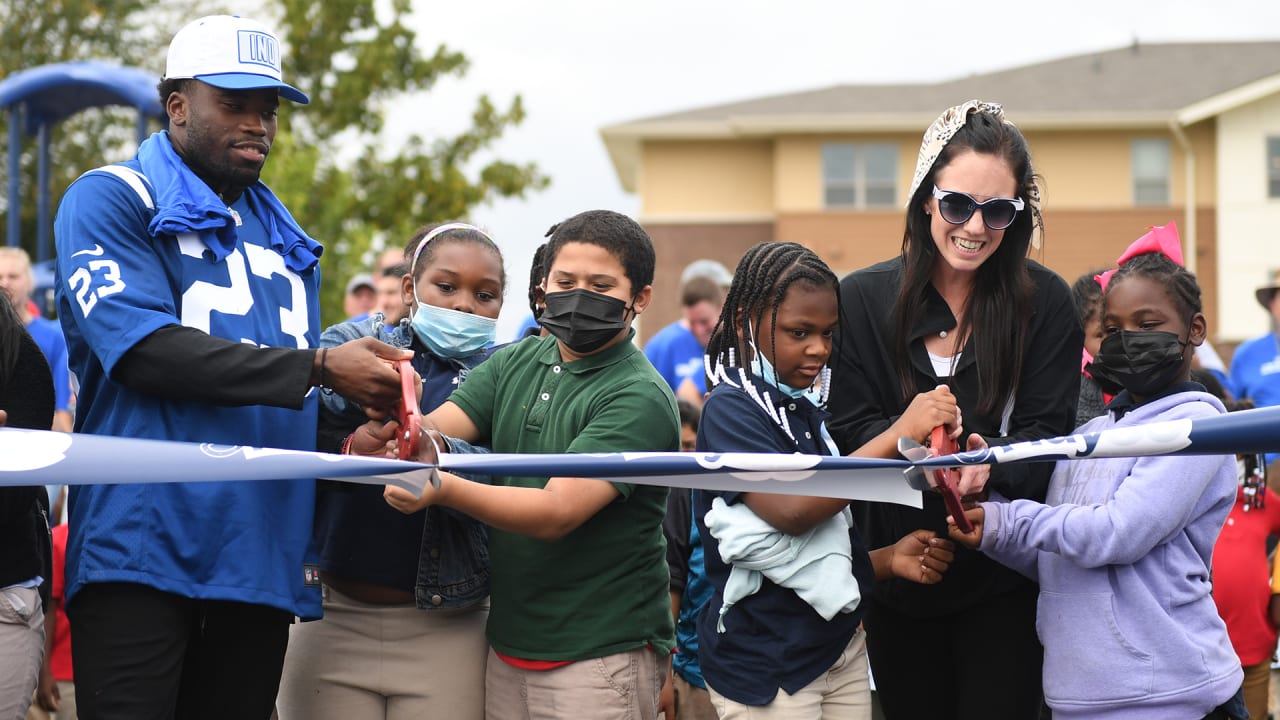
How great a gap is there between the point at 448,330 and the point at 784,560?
130 cm

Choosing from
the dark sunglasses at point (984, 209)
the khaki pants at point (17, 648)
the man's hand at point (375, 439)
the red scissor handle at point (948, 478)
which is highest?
the dark sunglasses at point (984, 209)

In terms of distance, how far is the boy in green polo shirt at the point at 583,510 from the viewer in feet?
12.1

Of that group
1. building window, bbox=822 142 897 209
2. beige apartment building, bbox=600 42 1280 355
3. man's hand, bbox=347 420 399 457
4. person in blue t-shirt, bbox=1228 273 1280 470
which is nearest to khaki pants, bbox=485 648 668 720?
man's hand, bbox=347 420 399 457

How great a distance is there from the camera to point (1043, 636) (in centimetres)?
386

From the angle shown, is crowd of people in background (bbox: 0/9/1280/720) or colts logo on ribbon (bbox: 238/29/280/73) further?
colts logo on ribbon (bbox: 238/29/280/73)

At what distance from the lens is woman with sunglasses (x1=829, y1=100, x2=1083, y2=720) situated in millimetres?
3908

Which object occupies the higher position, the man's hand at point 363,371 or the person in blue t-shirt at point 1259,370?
the man's hand at point 363,371

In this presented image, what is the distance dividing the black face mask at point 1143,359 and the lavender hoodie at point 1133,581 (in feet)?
0.24

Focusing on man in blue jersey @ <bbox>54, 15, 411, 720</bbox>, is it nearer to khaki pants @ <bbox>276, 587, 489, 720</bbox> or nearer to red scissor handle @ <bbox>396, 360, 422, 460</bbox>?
red scissor handle @ <bbox>396, 360, 422, 460</bbox>

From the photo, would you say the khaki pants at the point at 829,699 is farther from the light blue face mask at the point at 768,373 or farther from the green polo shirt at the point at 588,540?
the light blue face mask at the point at 768,373

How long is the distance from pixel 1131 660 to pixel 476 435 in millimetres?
1889

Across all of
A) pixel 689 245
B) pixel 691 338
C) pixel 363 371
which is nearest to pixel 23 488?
pixel 363 371

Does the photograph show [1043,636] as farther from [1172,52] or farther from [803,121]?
[1172,52]

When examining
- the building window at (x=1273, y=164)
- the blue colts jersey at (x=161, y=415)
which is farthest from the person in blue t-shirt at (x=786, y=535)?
the building window at (x=1273, y=164)
